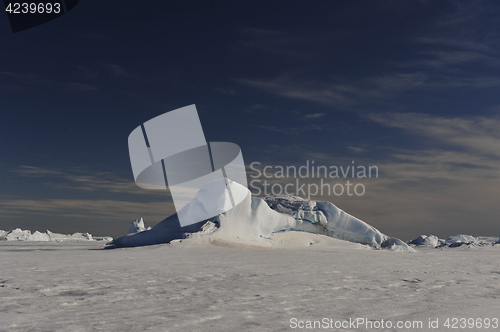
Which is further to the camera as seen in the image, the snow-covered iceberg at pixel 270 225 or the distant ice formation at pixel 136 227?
the distant ice formation at pixel 136 227

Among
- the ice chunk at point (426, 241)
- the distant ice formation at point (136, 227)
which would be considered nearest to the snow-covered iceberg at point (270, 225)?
the ice chunk at point (426, 241)

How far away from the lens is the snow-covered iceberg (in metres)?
16.4

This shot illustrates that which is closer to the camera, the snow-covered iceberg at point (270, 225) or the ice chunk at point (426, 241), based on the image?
the snow-covered iceberg at point (270, 225)

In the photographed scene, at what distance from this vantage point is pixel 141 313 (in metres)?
3.66

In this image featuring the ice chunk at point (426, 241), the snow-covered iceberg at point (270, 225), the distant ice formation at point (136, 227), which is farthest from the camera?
the distant ice formation at point (136, 227)

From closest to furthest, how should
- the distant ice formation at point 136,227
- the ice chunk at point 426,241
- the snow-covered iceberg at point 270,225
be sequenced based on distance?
the snow-covered iceberg at point 270,225 < the ice chunk at point 426,241 < the distant ice formation at point 136,227

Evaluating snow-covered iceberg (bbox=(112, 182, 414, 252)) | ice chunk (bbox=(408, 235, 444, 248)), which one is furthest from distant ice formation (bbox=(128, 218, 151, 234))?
ice chunk (bbox=(408, 235, 444, 248))

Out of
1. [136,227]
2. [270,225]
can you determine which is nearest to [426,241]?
[270,225]

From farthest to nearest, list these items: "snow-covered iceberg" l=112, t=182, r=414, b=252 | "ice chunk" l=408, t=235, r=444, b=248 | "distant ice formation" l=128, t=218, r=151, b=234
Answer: "distant ice formation" l=128, t=218, r=151, b=234 → "ice chunk" l=408, t=235, r=444, b=248 → "snow-covered iceberg" l=112, t=182, r=414, b=252

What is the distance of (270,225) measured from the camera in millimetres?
18250

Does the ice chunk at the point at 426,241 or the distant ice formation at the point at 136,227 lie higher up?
the distant ice formation at the point at 136,227

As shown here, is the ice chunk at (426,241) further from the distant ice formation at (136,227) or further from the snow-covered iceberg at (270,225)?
the distant ice formation at (136,227)

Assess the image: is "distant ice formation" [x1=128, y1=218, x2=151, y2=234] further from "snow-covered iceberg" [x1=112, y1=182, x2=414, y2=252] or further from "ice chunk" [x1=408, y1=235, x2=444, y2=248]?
"ice chunk" [x1=408, y1=235, x2=444, y2=248]

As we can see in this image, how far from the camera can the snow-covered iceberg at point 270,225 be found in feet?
53.7
